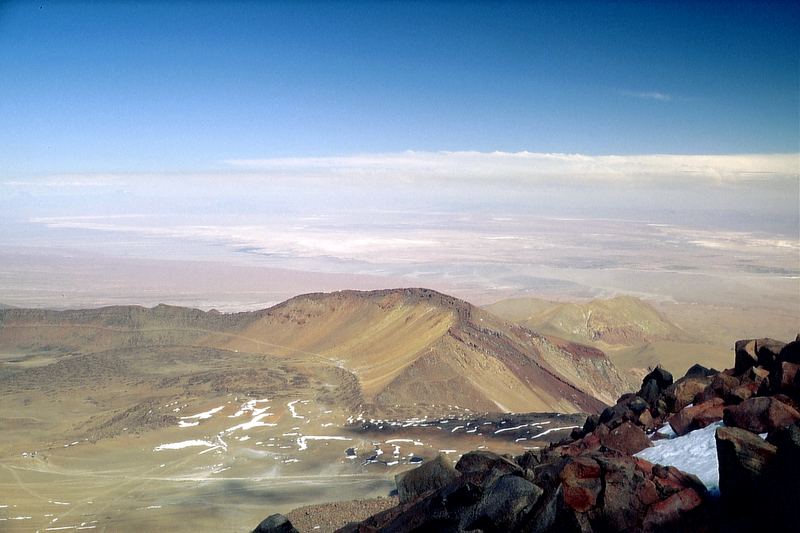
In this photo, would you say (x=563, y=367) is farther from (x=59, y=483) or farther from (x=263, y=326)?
(x=59, y=483)

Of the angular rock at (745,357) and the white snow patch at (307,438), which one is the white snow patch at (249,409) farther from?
the angular rock at (745,357)

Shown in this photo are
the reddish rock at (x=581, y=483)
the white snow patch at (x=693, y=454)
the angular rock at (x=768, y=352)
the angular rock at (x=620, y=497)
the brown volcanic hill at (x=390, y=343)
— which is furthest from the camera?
the brown volcanic hill at (x=390, y=343)

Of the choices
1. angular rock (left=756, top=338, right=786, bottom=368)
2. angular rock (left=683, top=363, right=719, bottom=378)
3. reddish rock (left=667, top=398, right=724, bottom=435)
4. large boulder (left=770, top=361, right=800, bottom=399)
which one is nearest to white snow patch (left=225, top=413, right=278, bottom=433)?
angular rock (left=683, top=363, right=719, bottom=378)

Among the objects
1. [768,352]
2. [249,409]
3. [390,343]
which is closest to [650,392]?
[768,352]

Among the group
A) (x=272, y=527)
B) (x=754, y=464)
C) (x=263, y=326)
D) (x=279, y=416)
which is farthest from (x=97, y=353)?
(x=754, y=464)

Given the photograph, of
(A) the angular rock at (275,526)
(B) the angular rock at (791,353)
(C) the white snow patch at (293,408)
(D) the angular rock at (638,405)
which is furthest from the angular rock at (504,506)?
(C) the white snow patch at (293,408)
